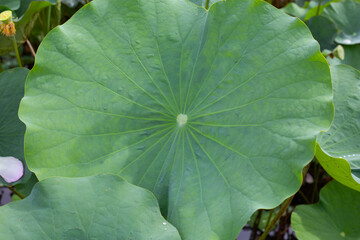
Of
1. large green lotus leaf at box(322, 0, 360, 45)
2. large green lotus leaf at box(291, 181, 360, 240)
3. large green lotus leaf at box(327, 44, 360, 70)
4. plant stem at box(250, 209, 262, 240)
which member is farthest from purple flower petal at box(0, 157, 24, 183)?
large green lotus leaf at box(322, 0, 360, 45)

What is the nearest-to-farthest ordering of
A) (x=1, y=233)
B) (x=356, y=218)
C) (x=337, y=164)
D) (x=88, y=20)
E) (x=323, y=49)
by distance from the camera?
(x=1, y=233) < (x=337, y=164) < (x=88, y=20) < (x=356, y=218) < (x=323, y=49)

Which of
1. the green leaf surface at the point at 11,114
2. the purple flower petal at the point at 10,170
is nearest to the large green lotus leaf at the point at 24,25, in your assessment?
the green leaf surface at the point at 11,114

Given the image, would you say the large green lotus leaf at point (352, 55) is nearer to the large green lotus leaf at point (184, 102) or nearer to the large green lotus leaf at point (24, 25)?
the large green lotus leaf at point (184, 102)

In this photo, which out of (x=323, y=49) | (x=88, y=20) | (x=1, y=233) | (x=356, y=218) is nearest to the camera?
(x=1, y=233)

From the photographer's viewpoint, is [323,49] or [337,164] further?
[323,49]

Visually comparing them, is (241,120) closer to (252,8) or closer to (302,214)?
(252,8)

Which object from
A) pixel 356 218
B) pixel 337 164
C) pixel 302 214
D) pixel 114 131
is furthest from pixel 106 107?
pixel 356 218
